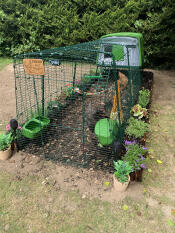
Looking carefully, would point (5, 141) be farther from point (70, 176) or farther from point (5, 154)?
point (70, 176)

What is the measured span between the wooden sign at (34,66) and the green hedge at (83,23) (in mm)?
6985

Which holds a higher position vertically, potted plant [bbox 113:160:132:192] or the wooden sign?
the wooden sign

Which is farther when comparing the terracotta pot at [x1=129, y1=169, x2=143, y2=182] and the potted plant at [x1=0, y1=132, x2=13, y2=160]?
the potted plant at [x1=0, y1=132, x2=13, y2=160]

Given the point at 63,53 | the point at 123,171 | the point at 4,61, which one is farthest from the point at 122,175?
the point at 4,61

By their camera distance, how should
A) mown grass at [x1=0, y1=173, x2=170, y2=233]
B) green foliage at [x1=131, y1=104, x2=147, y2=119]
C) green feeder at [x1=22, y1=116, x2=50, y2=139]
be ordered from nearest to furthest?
1. mown grass at [x1=0, y1=173, x2=170, y2=233]
2. green feeder at [x1=22, y1=116, x2=50, y2=139]
3. green foliage at [x1=131, y1=104, x2=147, y2=119]

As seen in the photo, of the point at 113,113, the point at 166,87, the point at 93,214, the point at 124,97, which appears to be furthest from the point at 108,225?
the point at 166,87

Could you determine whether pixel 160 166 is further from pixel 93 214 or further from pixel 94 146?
pixel 93 214

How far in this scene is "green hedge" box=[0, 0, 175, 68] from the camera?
8.66 meters

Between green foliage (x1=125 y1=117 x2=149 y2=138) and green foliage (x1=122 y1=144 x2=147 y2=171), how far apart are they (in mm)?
485

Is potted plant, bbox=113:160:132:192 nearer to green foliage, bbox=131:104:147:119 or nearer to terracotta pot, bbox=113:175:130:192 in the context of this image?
terracotta pot, bbox=113:175:130:192

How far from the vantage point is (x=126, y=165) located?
→ 3078mm

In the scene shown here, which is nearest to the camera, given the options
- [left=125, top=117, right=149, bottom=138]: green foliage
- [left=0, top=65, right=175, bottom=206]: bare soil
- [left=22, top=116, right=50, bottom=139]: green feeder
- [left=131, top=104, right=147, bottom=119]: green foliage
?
[left=0, top=65, right=175, bottom=206]: bare soil

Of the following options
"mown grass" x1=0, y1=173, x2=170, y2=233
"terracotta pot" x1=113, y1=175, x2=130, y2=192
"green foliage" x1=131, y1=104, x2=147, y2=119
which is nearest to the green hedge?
"green foliage" x1=131, y1=104, x2=147, y2=119

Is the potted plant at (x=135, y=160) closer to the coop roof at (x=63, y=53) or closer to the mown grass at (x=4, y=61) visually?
the coop roof at (x=63, y=53)
